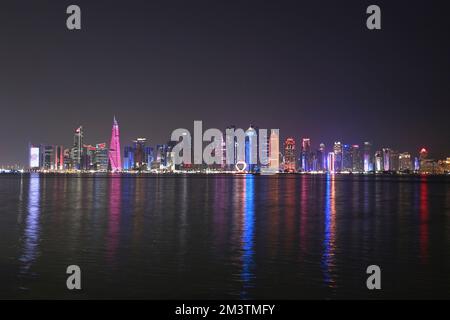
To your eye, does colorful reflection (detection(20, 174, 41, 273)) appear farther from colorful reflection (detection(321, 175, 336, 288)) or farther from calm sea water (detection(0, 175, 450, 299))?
colorful reflection (detection(321, 175, 336, 288))

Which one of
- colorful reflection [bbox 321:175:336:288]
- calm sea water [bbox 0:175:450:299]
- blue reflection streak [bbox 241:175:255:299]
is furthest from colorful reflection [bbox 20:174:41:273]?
colorful reflection [bbox 321:175:336:288]

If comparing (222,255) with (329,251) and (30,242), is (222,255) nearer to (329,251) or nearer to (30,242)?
(329,251)

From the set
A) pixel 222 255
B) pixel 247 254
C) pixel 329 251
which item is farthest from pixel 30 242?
pixel 329 251

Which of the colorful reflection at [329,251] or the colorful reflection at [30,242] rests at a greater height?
the colorful reflection at [30,242]

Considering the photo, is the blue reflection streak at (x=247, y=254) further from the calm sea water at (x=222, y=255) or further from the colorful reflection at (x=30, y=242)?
the colorful reflection at (x=30, y=242)

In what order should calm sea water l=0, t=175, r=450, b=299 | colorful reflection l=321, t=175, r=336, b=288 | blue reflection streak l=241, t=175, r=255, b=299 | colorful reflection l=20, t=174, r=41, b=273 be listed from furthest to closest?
colorful reflection l=20, t=174, r=41, b=273
colorful reflection l=321, t=175, r=336, b=288
blue reflection streak l=241, t=175, r=255, b=299
calm sea water l=0, t=175, r=450, b=299

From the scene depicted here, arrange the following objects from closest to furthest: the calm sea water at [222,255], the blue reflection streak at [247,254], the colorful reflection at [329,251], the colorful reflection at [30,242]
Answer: the calm sea water at [222,255] < the blue reflection streak at [247,254] < the colorful reflection at [329,251] < the colorful reflection at [30,242]

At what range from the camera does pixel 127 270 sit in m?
19.7

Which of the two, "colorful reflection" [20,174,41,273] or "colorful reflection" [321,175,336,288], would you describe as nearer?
"colorful reflection" [321,175,336,288]

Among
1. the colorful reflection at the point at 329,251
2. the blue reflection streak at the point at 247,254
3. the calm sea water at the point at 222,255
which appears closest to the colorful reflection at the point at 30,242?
the calm sea water at the point at 222,255

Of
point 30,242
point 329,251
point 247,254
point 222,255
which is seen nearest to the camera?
point 222,255
